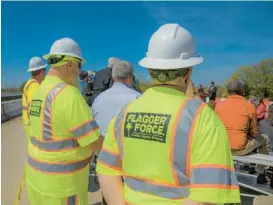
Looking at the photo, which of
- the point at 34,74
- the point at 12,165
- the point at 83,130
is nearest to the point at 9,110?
the point at 12,165

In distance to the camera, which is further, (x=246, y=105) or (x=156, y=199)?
(x=246, y=105)

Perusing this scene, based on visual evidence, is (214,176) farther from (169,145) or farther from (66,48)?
(66,48)

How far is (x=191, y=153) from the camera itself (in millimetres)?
1503

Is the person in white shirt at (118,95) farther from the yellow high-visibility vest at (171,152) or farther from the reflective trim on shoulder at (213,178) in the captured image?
the reflective trim on shoulder at (213,178)

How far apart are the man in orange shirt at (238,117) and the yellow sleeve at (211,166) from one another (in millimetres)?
3737

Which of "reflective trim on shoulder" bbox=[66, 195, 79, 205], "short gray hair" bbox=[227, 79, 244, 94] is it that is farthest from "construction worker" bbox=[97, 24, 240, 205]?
"short gray hair" bbox=[227, 79, 244, 94]

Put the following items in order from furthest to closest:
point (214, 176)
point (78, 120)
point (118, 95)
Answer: point (118, 95), point (78, 120), point (214, 176)

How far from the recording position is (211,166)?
1453 millimetres

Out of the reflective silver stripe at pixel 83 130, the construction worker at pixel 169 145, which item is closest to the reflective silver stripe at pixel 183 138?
the construction worker at pixel 169 145

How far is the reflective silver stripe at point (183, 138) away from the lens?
59.1 inches

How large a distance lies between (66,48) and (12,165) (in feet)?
16.9

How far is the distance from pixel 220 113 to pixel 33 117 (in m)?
3.11

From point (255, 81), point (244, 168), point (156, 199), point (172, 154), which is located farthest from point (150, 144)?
point (255, 81)

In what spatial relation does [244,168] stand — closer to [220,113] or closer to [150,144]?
[220,113]
